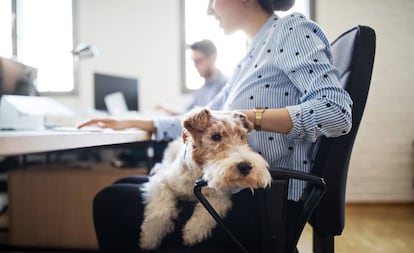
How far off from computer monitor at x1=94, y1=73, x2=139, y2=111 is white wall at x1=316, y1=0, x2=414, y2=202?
199cm

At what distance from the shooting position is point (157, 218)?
891 millimetres

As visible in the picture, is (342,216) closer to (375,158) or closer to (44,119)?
(44,119)

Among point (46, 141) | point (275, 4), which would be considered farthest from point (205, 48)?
point (46, 141)

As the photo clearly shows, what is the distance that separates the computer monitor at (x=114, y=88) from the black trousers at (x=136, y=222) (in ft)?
5.43

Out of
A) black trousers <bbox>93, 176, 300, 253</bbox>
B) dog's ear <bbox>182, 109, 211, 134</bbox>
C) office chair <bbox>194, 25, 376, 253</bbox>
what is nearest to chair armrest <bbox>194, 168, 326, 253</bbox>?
office chair <bbox>194, 25, 376, 253</bbox>

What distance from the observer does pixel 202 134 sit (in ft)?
3.00

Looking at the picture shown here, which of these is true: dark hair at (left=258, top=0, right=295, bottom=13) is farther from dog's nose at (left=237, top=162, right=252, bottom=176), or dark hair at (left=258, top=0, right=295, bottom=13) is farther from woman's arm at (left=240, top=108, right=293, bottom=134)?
dog's nose at (left=237, top=162, right=252, bottom=176)

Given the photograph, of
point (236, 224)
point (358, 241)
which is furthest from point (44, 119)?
point (358, 241)

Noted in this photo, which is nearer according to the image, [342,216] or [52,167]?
[342,216]

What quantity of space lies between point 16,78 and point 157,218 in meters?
1.22

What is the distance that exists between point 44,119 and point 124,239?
2.77ft

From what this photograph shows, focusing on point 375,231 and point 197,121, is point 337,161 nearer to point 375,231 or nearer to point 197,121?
point 197,121

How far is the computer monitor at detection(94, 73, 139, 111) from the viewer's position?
8.16 ft

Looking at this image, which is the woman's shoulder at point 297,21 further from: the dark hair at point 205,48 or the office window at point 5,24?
the office window at point 5,24
